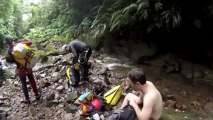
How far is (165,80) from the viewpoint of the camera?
8578 mm

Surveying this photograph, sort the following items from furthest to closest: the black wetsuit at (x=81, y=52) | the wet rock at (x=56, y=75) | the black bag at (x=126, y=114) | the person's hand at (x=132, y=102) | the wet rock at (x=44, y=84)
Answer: the wet rock at (x=56, y=75) < the wet rock at (x=44, y=84) < the black wetsuit at (x=81, y=52) < the person's hand at (x=132, y=102) < the black bag at (x=126, y=114)

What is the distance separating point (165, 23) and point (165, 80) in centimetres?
213

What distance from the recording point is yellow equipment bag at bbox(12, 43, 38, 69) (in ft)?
21.7

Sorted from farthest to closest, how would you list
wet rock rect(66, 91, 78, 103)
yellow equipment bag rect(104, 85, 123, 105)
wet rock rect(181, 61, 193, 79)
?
wet rock rect(181, 61, 193, 79)
wet rock rect(66, 91, 78, 103)
yellow equipment bag rect(104, 85, 123, 105)

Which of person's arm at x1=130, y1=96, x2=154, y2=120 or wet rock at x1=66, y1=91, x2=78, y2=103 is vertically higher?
person's arm at x1=130, y1=96, x2=154, y2=120

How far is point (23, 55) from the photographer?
22.0ft

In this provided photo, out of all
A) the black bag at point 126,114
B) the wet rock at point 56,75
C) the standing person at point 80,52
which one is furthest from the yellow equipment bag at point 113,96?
the wet rock at point 56,75

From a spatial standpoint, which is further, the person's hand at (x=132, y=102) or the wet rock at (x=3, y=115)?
the wet rock at (x=3, y=115)

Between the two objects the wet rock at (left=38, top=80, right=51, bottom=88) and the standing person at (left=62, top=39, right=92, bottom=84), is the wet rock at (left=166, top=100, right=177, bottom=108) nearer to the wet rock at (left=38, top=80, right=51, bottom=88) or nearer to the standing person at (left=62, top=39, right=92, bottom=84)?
the standing person at (left=62, top=39, right=92, bottom=84)

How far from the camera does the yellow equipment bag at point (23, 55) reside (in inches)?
260

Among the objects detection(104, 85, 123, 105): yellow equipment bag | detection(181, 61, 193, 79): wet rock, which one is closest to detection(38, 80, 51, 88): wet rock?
detection(104, 85, 123, 105): yellow equipment bag

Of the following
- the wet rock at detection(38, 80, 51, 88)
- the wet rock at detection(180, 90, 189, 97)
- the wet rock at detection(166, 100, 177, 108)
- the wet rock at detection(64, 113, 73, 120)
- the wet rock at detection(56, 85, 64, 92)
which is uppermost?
the wet rock at detection(38, 80, 51, 88)

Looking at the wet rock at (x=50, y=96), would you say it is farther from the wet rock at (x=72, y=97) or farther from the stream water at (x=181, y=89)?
the stream water at (x=181, y=89)

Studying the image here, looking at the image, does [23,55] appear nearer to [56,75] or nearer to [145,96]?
[56,75]
